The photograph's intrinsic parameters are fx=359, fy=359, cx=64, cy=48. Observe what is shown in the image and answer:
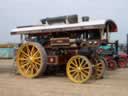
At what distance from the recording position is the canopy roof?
43.6 feet

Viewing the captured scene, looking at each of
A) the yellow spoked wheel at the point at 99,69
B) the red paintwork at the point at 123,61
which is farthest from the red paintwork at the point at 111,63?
the yellow spoked wheel at the point at 99,69

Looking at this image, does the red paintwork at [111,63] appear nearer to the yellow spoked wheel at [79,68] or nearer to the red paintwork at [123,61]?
the red paintwork at [123,61]

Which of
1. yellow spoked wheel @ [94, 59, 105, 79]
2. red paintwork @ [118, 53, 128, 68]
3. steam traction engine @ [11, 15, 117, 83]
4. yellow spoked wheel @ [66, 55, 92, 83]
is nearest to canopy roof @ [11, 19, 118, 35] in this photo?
steam traction engine @ [11, 15, 117, 83]

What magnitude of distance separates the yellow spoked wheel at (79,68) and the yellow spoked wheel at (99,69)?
3.95 feet

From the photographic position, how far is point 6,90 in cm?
1101

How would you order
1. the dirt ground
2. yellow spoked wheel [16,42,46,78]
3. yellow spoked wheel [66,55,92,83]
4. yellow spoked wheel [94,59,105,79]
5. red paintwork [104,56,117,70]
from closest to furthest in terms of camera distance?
the dirt ground → yellow spoked wheel [66,55,92,83] → yellow spoked wheel [16,42,46,78] → yellow spoked wheel [94,59,105,79] → red paintwork [104,56,117,70]

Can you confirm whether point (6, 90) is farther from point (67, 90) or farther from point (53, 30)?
point (53, 30)

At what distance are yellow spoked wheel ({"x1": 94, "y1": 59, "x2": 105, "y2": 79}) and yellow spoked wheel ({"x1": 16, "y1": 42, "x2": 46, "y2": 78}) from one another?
2.07 metres

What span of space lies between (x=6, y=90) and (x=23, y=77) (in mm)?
3566

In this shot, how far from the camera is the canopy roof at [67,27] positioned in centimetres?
1329

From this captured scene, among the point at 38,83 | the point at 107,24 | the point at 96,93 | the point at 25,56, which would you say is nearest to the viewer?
the point at 96,93

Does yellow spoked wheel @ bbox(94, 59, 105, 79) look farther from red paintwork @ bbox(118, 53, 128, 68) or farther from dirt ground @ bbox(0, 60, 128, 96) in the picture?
red paintwork @ bbox(118, 53, 128, 68)

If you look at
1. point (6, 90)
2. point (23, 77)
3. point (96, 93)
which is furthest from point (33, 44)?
point (96, 93)

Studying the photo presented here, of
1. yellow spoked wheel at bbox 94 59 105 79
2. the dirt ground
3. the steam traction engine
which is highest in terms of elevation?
the steam traction engine
